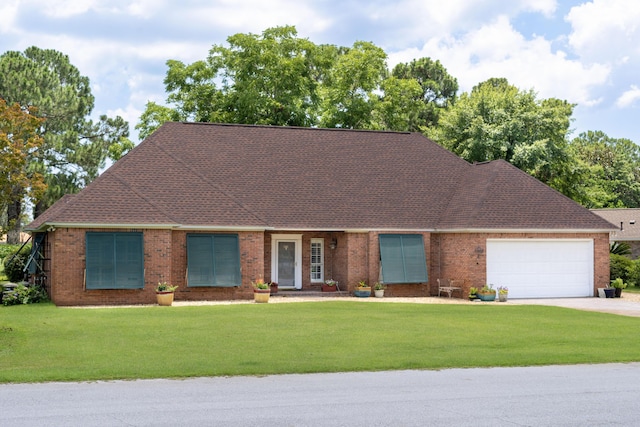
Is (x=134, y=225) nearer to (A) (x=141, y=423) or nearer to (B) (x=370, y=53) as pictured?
(A) (x=141, y=423)

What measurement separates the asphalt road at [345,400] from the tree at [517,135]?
2911cm

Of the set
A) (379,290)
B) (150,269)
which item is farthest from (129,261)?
(379,290)

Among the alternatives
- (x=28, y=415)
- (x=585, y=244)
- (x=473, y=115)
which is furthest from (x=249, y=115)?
(x=28, y=415)

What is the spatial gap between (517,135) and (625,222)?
12.1 meters

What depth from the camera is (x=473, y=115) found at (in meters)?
42.9

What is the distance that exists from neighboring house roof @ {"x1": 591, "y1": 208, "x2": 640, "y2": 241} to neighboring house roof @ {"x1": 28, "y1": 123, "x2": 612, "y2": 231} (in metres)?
14.9

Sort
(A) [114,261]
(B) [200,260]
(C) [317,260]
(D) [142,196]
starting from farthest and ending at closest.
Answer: (C) [317,260], (B) [200,260], (D) [142,196], (A) [114,261]

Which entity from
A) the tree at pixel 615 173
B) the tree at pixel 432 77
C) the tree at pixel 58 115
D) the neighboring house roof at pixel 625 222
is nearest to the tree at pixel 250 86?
the tree at pixel 58 115

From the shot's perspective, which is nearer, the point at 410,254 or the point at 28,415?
the point at 28,415

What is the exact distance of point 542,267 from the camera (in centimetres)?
2995

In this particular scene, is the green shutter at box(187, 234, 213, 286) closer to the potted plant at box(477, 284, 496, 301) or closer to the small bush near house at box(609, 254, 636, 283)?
the potted plant at box(477, 284, 496, 301)

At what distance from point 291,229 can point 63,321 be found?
453 inches

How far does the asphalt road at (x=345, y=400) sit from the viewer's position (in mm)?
9297

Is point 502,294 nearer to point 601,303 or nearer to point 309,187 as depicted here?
point 601,303
